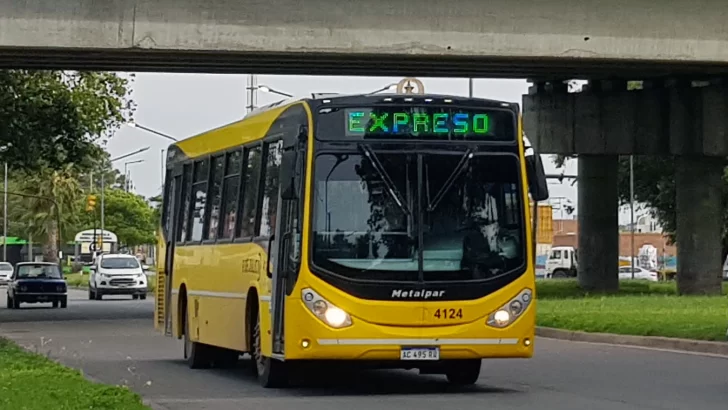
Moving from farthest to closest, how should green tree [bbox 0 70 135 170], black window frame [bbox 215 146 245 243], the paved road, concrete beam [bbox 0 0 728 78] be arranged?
green tree [bbox 0 70 135 170] → concrete beam [bbox 0 0 728 78] → black window frame [bbox 215 146 245 243] → the paved road

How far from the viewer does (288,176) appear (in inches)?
620

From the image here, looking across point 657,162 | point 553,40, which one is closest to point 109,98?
point 553,40

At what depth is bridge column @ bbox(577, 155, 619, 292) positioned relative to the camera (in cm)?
→ 4891

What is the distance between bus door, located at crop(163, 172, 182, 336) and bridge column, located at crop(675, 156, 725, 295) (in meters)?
26.5

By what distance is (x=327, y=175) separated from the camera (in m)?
15.8

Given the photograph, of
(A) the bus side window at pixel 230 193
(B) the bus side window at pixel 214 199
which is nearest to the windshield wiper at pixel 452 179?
(A) the bus side window at pixel 230 193

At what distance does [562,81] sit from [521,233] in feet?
101

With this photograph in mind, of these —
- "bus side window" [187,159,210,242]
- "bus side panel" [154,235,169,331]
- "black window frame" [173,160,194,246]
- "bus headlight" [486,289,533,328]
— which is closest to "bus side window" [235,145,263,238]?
"bus side window" [187,159,210,242]

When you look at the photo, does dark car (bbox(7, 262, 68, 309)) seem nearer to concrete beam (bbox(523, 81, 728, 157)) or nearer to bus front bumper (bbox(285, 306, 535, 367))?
concrete beam (bbox(523, 81, 728, 157))

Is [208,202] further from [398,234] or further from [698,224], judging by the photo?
[698,224]

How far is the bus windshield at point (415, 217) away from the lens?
1566 centimetres

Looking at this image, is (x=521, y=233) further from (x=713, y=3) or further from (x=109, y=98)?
(x=109, y=98)

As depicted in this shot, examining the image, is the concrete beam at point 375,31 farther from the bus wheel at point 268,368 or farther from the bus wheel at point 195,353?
the bus wheel at point 268,368

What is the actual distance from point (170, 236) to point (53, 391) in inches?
285
